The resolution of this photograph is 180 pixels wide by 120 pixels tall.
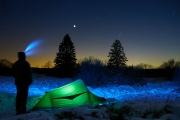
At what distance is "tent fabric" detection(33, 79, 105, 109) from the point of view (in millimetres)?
8472

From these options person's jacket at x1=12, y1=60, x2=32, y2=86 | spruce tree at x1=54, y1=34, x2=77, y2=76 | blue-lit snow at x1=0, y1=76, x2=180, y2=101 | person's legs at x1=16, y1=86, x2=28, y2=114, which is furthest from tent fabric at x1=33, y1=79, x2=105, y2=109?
spruce tree at x1=54, y1=34, x2=77, y2=76

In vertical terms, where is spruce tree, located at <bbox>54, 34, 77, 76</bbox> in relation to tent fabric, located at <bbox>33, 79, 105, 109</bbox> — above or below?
above

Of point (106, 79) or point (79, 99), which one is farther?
point (106, 79)

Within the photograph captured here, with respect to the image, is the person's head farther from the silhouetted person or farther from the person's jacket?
the person's jacket

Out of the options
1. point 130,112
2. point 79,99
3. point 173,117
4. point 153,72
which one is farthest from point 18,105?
point 153,72

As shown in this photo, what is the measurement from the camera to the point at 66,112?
6.53 meters

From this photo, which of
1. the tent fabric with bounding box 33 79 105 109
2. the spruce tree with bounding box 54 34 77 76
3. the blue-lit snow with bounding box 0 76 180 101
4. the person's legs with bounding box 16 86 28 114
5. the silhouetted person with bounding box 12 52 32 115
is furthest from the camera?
the spruce tree with bounding box 54 34 77 76

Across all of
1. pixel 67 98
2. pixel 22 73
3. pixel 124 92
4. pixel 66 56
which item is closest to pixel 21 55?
pixel 22 73

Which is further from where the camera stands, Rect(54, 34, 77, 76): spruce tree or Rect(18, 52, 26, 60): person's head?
Rect(54, 34, 77, 76): spruce tree

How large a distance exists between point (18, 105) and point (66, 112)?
1.69 metres

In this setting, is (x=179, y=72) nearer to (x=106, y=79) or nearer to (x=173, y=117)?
(x=106, y=79)

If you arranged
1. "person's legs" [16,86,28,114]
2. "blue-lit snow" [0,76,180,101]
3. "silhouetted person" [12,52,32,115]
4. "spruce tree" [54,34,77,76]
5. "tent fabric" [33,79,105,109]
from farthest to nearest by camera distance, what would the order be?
"spruce tree" [54,34,77,76]
"blue-lit snow" [0,76,180,101]
"tent fabric" [33,79,105,109]
"silhouetted person" [12,52,32,115]
"person's legs" [16,86,28,114]

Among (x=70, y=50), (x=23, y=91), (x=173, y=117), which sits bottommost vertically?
(x=173, y=117)

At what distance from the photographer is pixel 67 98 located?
887 centimetres
